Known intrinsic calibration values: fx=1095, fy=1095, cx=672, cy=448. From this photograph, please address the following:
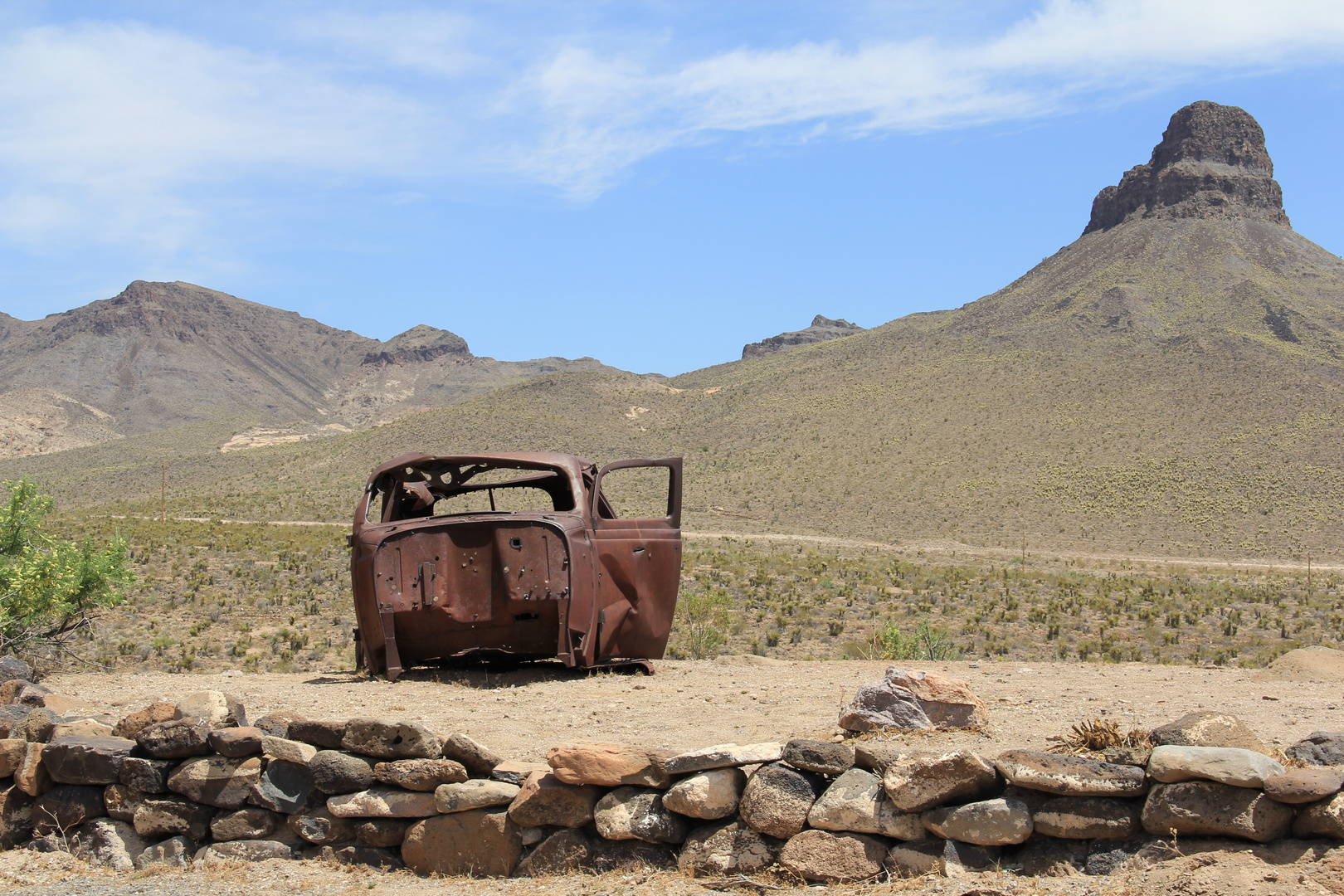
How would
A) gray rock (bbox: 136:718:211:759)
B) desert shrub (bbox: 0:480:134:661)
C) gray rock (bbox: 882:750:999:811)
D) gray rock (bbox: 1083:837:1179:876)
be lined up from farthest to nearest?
1. desert shrub (bbox: 0:480:134:661)
2. gray rock (bbox: 136:718:211:759)
3. gray rock (bbox: 882:750:999:811)
4. gray rock (bbox: 1083:837:1179:876)

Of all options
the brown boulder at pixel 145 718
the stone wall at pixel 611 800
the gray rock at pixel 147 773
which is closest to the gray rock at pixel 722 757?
the stone wall at pixel 611 800

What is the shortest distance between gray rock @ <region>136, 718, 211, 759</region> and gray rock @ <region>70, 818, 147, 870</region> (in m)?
0.44

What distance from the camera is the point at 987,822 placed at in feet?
14.4

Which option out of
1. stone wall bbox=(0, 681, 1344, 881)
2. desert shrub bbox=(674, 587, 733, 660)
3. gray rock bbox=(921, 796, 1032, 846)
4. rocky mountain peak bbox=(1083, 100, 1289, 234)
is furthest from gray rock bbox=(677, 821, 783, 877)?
rocky mountain peak bbox=(1083, 100, 1289, 234)

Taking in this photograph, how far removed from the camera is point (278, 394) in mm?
162000

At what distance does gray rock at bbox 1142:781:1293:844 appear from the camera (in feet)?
13.3

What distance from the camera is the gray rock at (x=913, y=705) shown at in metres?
5.67

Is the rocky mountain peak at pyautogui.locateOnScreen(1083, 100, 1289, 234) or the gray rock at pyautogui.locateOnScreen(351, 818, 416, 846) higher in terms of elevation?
the rocky mountain peak at pyautogui.locateOnScreen(1083, 100, 1289, 234)

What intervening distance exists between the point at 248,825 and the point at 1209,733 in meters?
4.58

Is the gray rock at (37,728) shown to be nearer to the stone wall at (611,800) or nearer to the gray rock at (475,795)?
the stone wall at (611,800)

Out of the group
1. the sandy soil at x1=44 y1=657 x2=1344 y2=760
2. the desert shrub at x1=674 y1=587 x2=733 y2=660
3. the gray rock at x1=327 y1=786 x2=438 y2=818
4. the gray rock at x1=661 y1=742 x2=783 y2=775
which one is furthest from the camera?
the desert shrub at x1=674 y1=587 x2=733 y2=660

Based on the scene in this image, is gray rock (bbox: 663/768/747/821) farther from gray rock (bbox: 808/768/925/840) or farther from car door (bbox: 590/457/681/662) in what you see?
car door (bbox: 590/457/681/662)

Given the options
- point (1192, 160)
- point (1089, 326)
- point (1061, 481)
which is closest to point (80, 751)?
point (1061, 481)

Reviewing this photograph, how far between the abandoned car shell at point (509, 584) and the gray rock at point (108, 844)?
278 centimetres
